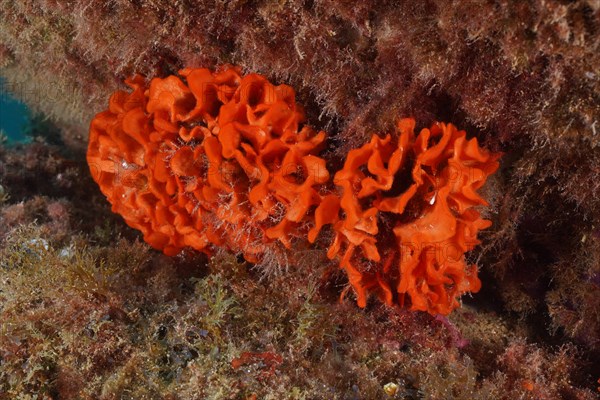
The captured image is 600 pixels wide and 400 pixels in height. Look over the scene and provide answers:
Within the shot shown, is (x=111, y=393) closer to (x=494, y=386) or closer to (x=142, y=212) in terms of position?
(x=142, y=212)

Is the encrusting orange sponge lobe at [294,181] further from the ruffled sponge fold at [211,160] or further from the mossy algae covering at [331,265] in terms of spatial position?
the mossy algae covering at [331,265]

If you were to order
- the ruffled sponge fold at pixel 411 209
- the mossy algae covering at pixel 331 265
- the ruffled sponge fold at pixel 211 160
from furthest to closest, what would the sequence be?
the ruffled sponge fold at pixel 211 160 → the ruffled sponge fold at pixel 411 209 → the mossy algae covering at pixel 331 265

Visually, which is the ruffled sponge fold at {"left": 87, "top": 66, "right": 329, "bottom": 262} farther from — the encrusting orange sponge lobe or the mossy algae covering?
the mossy algae covering

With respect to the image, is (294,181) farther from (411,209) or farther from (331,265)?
(331,265)

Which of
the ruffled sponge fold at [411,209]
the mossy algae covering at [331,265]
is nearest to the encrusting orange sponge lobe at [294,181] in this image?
the ruffled sponge fold at [411,209]

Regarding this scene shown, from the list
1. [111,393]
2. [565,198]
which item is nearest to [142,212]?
[111,393]

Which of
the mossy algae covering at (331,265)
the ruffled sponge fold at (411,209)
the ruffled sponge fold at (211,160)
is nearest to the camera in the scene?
the mossy algae covering at (331,265)

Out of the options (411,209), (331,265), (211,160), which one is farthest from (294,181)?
(331,265)

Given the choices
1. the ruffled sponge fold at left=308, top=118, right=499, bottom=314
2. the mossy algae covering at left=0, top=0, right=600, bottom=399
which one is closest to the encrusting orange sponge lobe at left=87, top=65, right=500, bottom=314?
the ruffled sponge fold at left=308, top=118, right=499, bottom=314
